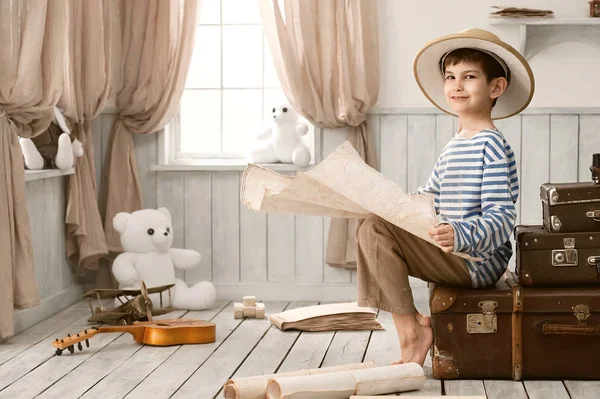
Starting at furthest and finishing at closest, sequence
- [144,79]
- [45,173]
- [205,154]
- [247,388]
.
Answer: [205,154] → [144,79] → [45,173] → [247,388]

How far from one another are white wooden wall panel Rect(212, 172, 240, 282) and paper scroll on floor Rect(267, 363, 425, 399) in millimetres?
1880

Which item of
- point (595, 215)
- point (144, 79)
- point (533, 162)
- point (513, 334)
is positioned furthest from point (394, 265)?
point (144, 79)

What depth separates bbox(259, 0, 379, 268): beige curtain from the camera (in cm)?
419

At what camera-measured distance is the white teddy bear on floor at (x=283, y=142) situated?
4305 millimetres

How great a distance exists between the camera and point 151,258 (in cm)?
412

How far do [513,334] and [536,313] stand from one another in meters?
0.10

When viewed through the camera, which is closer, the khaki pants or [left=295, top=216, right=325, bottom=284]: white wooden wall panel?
the khaki pants

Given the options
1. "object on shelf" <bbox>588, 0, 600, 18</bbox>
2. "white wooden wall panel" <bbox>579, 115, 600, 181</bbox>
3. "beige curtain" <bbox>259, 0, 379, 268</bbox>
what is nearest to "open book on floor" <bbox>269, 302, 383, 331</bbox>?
"beige curtain" <bbox>259, 0, 379, 268</bbox>

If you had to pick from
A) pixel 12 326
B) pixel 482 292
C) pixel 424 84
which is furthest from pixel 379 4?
pixel 12 326

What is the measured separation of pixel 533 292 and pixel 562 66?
1.74 meters

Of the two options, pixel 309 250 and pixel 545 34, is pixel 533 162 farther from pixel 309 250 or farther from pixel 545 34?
pixel 309 250

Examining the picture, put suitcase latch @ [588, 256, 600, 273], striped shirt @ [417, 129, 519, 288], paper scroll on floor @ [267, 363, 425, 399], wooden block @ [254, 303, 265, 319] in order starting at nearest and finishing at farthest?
paper scroll on floor @ [267, 363, 425, 399] → striped shirt @ [417, 129, 519, 288] → suitcase latch @ [588, 256, 600, 273] → wooden block @ [254, 303, 265, 319]

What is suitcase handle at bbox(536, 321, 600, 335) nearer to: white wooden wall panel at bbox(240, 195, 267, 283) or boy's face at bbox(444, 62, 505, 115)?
boy's face at bbox(444, 62, 505, 115)

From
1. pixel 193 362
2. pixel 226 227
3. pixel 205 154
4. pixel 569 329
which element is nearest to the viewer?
pixel 569 329
